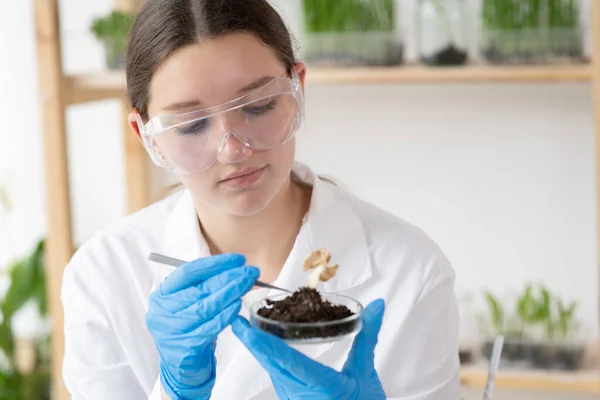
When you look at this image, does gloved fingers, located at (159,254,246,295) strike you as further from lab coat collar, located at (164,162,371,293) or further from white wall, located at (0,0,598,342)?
white wall, located at (0,0,598,342)

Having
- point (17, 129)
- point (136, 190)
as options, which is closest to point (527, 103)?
point (136, 190)

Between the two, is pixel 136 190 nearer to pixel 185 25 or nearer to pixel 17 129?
pixel 17 129

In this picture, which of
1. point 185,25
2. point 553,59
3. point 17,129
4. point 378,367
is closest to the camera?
point 185,25

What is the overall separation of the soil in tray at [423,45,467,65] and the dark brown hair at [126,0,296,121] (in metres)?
0.92

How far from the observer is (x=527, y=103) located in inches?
102

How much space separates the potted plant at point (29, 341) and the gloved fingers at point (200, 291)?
1.56 meters

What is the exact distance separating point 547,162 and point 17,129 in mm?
1741

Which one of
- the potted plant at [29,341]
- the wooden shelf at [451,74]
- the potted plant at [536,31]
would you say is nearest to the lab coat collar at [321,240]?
the wooden shelf at [451,74]

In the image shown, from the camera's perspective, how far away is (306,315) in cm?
116

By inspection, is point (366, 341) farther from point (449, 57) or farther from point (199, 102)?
point (449, 57)

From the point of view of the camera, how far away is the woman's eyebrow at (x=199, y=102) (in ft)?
4.53

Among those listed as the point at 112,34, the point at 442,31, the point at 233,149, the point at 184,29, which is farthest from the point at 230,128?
the point at 112,34

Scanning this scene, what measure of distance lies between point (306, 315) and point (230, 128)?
1.17ft

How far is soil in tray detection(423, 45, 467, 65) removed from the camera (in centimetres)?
237
